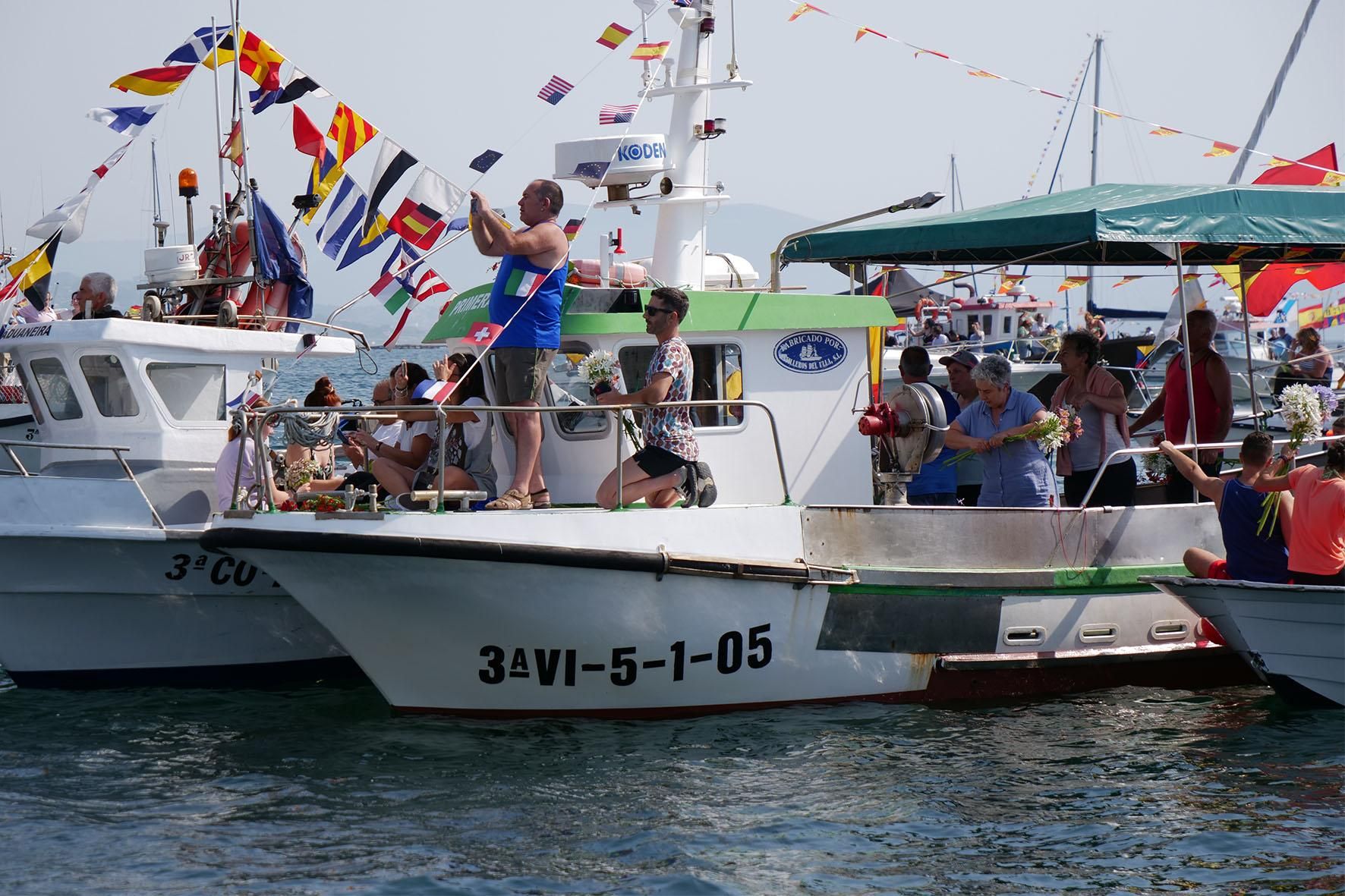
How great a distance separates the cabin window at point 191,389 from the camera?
1076cm

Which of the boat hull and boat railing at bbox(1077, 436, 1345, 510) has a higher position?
boat railing at bbox(1077, 436, 1345, 510)

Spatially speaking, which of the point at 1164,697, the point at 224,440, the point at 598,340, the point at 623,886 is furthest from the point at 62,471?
the point at 1164,697

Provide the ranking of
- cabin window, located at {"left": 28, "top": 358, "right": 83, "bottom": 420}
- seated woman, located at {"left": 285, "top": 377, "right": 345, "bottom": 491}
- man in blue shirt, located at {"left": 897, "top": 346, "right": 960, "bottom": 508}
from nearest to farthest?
seated woman, located at {"left": 285, "top": 377, "right": 345, "bottom": 491}
man in blue shirt, located at {"left": 897, "top": 346, "right": 960, "bottom": 508}
cabin window, located at {"left": 28, "top": 358, "right": 83, "bottom": 420}

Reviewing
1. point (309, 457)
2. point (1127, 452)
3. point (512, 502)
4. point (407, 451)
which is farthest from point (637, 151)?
point (1127, 452)

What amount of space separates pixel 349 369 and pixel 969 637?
67.9 meters

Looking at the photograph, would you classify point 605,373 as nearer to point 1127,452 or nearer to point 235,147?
point 1127,452

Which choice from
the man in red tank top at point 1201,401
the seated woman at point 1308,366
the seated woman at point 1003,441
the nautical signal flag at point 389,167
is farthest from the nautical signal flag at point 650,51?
the seated woman at point 1308,366

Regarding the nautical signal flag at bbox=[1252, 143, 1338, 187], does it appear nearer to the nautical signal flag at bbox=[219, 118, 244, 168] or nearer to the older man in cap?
the older man in cap

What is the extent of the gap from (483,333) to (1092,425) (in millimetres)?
4146

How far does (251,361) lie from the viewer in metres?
11.2

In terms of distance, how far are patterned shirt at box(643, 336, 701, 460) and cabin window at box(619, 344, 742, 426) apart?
0.53 m

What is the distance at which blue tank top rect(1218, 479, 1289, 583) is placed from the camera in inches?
360

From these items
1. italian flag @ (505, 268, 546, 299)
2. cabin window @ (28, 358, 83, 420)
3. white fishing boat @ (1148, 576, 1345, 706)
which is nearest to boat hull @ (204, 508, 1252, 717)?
white fishing boat @ (1148, 576, 1345, 706)

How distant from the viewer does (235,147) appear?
39.3ft
